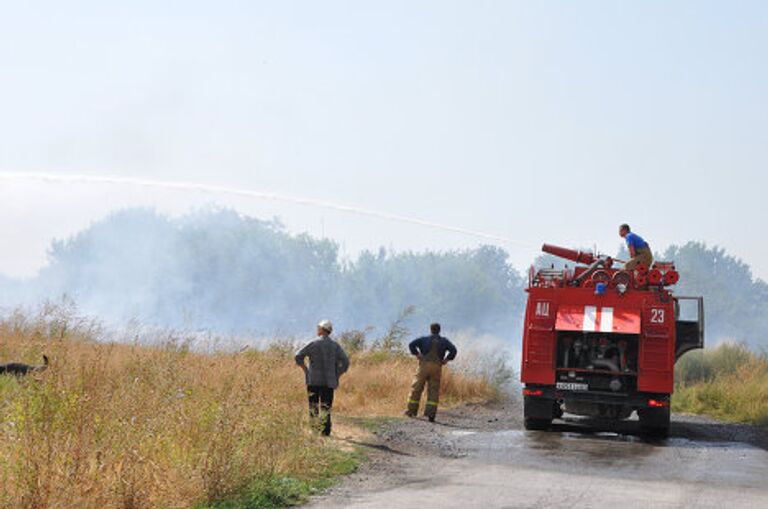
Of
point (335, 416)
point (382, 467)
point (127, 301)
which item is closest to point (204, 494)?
point (382, 467)

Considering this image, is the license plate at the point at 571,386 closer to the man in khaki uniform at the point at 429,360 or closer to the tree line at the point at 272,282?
the man in khaki uniform at the point at 429,360

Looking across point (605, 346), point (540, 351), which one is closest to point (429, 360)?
point (540, 351)

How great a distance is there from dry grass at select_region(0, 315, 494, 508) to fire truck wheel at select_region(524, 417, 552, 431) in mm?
5462

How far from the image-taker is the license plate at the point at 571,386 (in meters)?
19.0

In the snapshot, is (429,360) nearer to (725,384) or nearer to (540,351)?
(540,351)

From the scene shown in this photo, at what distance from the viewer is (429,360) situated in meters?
21.6

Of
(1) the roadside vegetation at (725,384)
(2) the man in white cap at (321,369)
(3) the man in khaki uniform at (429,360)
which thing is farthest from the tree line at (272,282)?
(2) the man in white cap at (321,369)

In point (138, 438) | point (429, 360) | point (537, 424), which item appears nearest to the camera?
point (138, 438)

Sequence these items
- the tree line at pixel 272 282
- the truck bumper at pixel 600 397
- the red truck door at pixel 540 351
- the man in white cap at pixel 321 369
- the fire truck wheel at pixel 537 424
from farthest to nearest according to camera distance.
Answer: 1. the tree line at pixel 272 282
2. the fire truck wheel at pixel 537 424
3. the red truck door at pixel 540 351
4. the truck bumper at pixel 600 397
5. the man in white cap at pixel 321 369

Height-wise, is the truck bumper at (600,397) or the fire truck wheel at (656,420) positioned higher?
the truck bumper at (600,397)

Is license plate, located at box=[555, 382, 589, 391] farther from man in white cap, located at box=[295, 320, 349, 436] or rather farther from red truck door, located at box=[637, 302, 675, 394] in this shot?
man in white cap, located at box=[295, 320, 349, 436]

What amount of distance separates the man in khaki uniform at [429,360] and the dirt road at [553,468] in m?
0.59

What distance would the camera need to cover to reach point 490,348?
3161cm

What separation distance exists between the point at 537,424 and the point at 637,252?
323cm
